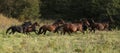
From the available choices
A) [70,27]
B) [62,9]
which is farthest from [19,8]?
[70,27]

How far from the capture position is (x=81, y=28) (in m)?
24.3

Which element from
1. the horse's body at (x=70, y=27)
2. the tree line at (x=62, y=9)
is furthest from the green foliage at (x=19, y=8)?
the horse's body at (x=70, y=27)

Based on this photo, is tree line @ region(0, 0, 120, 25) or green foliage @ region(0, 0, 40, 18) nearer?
tree line @ region(0, 0, 120, 25)

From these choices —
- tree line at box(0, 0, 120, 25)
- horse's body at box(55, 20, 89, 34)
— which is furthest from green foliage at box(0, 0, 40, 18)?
horse's body at box(55, 20, 89, 34)

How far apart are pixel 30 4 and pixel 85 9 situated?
6.33m

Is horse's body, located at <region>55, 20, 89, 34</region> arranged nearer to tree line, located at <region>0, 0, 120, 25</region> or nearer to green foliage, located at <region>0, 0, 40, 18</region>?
tree line, located at <region>0, 0, 120, 25</region>

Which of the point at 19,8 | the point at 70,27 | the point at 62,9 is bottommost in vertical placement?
the point at 62,9

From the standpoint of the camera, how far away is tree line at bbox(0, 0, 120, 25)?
139 feet

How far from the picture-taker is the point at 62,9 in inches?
1959

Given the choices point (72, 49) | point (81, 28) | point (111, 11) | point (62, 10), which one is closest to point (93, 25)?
point (81, 28)

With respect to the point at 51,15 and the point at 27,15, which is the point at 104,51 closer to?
the point at 27,15

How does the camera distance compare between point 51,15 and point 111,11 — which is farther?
point 51,15

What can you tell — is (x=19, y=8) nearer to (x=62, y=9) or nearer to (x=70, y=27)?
(x=62, y=9)

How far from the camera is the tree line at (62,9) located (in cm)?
4241
